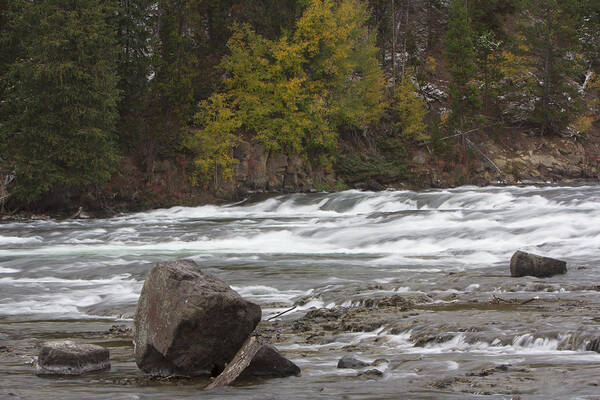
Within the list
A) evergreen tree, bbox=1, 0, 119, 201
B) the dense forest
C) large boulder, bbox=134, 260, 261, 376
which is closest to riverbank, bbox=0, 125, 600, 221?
the dense forest

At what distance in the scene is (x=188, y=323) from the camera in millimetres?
7758

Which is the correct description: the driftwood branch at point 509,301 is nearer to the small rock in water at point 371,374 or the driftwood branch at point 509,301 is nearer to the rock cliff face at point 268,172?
the small rock in water at point 371,374

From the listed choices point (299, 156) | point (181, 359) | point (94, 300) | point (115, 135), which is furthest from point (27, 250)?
point (299, 156)

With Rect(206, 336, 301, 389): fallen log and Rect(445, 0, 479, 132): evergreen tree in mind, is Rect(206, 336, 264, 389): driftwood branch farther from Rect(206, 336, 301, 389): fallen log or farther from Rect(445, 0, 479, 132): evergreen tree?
Rect(445, 0, 479, 132): evergreen tree

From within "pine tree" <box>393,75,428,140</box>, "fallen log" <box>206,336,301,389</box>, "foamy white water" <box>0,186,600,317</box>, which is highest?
"pine tree" <box>393,75,428,140</box>

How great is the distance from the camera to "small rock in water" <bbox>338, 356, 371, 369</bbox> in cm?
812

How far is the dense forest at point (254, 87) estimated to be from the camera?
31.6 m

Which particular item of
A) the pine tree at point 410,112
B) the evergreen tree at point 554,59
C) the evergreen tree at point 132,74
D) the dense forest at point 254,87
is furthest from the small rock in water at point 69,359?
the evergreen tree at point 554,59

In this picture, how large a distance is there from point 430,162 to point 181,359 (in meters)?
38.7

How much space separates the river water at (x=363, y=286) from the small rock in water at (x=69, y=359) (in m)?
0.17

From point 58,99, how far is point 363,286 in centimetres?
2103

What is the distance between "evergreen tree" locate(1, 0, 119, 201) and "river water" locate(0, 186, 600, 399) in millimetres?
2224

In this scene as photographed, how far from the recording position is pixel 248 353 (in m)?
7.76

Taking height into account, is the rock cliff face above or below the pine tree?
below
